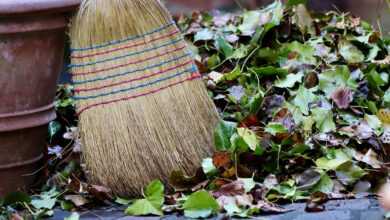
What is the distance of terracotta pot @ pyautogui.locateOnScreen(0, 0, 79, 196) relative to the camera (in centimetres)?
297

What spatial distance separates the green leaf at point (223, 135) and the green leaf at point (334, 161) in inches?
12.5

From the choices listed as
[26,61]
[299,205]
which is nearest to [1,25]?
[26,61]

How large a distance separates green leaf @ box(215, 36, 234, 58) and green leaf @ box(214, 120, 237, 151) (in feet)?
2.54

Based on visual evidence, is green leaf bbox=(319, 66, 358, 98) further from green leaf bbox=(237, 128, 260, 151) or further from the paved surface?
the paved surface

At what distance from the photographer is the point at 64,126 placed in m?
3.67

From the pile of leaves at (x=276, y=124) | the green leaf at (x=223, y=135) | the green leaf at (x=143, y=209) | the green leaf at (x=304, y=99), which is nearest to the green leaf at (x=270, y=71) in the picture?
the pile of leaves at (x=276, y=124)

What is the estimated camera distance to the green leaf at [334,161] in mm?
2896

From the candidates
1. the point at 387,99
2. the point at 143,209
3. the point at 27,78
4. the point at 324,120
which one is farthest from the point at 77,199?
the point at 387,99

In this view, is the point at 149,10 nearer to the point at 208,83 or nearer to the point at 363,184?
the point at 208,83

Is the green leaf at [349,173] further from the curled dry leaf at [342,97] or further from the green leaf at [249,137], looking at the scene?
the curled dry leaf at [342,97]

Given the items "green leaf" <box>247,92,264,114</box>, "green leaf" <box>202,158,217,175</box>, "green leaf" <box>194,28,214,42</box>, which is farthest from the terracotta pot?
"green leaf" <box>194,28,214,42</box>

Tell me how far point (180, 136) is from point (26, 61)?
589 mm

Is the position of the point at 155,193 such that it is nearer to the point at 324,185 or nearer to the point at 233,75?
the point at 324,185

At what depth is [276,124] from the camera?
310cm
